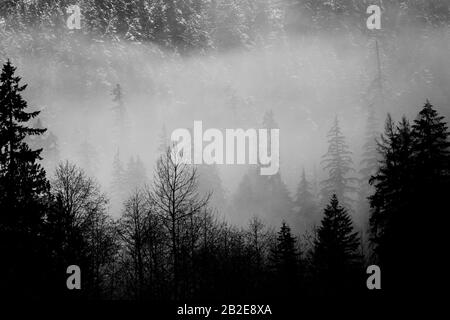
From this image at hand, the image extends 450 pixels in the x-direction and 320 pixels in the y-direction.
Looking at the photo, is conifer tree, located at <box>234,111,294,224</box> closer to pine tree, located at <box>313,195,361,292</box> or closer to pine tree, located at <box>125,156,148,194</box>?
pine tree, located at <box>125,156,148,194</box>

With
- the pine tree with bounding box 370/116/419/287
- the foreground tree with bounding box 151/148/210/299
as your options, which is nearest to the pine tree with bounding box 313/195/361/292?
the pine tree with bounding box 370/116/419/287

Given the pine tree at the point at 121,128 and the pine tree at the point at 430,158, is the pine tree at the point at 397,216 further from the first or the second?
the pine tree at the point at 121,128

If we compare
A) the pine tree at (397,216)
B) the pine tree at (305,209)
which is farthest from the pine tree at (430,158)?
the pine tree at (305,209)

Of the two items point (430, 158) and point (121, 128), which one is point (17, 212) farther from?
point (121, 128)

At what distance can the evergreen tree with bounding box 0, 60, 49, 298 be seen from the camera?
63.9 feet

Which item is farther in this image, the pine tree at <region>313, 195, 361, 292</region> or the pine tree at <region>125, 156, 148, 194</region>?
the pine tree at <region>125, 156, 148, 194</region>

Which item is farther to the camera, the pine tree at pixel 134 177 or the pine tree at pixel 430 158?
the pine tree at pixel 134 177

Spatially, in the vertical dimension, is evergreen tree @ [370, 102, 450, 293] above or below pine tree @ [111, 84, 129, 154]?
below

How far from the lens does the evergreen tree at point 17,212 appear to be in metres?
19.5

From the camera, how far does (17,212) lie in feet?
67.4

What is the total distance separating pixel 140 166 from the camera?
225 ft
